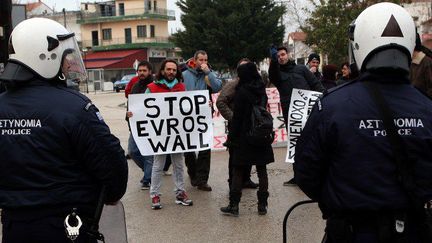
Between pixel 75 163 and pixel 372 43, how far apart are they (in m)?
1.63

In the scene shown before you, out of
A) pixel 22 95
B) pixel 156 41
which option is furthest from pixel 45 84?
pixel 156 41

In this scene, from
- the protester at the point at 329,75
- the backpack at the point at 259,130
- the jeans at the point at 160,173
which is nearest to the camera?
the backpack at the point at 259,130

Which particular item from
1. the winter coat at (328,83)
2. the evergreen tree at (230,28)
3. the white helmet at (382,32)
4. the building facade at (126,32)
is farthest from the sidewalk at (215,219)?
the building facade at (126,32)

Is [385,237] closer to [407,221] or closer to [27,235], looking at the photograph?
[407,221]

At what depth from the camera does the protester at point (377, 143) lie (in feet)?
8.69

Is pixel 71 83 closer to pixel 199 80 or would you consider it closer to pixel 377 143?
pixel 377 143

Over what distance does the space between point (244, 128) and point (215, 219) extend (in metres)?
1.12

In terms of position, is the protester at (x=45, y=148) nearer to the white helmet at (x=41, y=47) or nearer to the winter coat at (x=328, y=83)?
the white helmet at (x=41, y=47)

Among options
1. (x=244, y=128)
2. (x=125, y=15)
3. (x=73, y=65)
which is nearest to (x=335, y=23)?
(x=244, y=128)

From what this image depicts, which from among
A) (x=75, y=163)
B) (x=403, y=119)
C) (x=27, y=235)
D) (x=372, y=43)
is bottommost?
(x=27, y=235)

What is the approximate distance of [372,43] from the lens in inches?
110

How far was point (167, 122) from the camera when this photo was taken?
7.67 meters

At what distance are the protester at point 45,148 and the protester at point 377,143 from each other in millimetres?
1141

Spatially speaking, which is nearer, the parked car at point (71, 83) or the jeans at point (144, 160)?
the parked car at point (71, 83)
